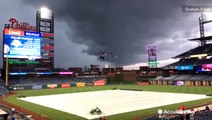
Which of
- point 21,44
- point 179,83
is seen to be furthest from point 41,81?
point 179,83

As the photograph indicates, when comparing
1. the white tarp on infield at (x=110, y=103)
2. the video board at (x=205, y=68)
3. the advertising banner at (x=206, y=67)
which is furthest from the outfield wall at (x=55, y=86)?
the advertising banner at (x=206, y=67)

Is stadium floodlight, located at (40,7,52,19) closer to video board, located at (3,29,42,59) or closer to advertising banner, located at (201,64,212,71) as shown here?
video board, located at (3,29,42,59)

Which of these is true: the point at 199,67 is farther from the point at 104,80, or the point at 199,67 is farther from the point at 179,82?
the point at 104,80

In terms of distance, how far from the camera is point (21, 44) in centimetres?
6306

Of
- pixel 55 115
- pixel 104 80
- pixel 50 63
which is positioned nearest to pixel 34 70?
pixel 50 63

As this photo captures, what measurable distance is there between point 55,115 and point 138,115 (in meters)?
9.15

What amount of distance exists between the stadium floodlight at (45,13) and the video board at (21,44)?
18.3 meters

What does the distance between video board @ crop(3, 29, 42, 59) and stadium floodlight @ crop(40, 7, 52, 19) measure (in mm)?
18324

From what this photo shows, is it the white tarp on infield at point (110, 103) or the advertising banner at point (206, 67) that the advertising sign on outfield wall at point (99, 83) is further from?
the white tarp on infield at point (110, 103)

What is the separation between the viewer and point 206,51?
76.8 meters

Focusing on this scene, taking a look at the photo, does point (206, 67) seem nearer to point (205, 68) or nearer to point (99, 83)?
point (205, 68)

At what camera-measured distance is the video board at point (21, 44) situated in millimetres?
61125

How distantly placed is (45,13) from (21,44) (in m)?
23.9

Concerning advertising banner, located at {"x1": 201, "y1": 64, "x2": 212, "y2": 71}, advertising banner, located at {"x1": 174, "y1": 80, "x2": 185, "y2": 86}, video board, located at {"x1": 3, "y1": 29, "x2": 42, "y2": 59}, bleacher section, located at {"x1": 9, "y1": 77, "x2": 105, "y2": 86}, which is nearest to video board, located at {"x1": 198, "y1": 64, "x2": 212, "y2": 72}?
advertising banner, located at {"x1": 201, "y1": 64, "x2": 212, "y2": 71}
